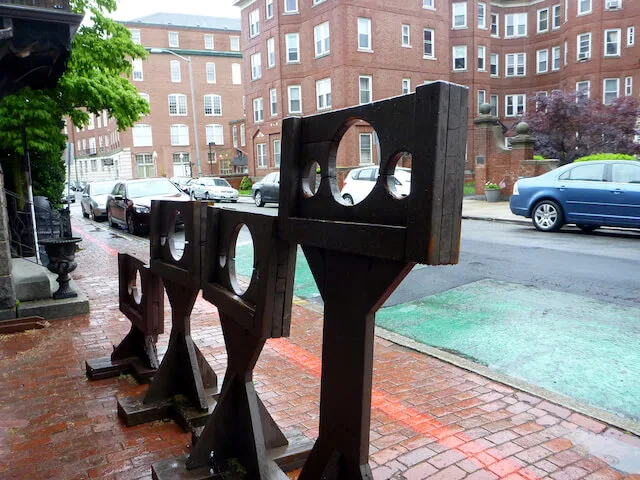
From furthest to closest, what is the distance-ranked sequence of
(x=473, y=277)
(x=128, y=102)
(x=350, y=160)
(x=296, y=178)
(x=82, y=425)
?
(x=350, y=160) < (x=128, y=102) < (x=473, y=277) < (x=82, y=425) < (x=296, y=178)

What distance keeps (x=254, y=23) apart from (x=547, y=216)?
3166 cm

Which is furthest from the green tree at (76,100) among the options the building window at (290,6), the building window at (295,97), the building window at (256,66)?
the building window at (256,66)

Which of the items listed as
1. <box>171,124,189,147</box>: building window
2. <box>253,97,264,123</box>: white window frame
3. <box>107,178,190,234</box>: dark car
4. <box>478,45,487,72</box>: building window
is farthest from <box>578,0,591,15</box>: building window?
<box>171,124,189,147</box>: building window

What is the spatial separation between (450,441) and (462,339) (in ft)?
7.28

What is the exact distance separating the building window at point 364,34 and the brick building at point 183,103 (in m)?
22.8

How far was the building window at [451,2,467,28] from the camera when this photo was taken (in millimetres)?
39188

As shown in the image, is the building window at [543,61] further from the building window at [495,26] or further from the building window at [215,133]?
the building window at [215,133]

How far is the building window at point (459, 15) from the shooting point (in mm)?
39188

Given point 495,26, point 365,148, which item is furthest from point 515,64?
point 365,148

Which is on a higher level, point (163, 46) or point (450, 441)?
point (163, 46)

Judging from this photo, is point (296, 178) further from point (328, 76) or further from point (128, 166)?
point (128, 166)

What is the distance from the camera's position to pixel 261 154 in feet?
133

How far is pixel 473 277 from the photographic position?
8398 mm

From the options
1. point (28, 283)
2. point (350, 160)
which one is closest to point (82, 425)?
point (28, 283)
